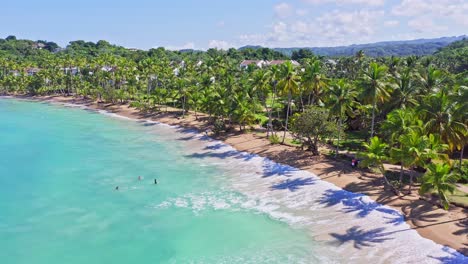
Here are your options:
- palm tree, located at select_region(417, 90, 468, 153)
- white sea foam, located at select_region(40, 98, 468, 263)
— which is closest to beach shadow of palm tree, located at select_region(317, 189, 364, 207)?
white sea foam, located at select_region(40, 98, 468, 263)

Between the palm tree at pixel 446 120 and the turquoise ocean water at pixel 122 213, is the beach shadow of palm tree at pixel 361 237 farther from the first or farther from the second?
the palm tree at pixel 446 120

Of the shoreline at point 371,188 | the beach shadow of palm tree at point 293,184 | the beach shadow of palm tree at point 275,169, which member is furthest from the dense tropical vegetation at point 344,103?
the beach shadow of palm tree at point 293,184

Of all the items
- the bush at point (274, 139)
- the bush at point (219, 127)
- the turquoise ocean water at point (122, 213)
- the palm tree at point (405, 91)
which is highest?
the palm tree at point (405, 91)

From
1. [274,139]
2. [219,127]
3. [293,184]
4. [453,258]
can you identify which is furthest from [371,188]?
[219,127]

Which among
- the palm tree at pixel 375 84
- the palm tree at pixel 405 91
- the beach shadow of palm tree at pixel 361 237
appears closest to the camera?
the beach shadow of palm tree at pixel 361 237

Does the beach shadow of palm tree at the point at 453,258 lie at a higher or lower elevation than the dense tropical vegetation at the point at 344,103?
lower

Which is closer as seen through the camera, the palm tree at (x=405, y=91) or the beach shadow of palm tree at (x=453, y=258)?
the beach shadow of palm tree at (x=453, y=258)
